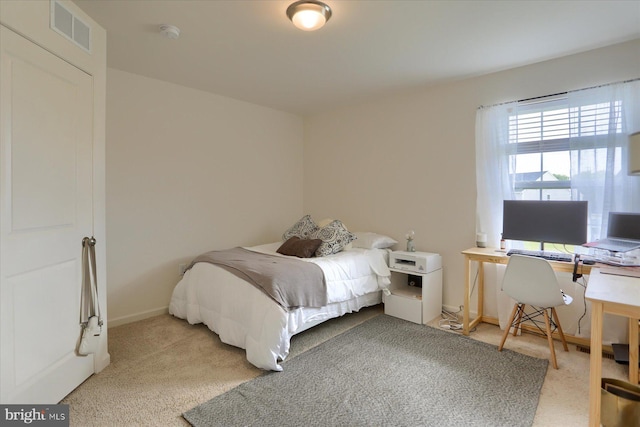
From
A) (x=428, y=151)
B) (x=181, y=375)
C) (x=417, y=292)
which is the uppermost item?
(x=428, y=151)

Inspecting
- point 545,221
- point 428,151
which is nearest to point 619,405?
point 545,221

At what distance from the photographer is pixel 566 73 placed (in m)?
2.79

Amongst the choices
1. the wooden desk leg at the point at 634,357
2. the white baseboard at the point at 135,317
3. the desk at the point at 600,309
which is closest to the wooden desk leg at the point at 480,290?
the wooden desk leg at the point at 634,357

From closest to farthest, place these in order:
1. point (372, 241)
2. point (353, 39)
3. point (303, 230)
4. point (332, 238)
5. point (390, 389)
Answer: point (390, 389) → point (353, 39) → point (332, 238) → point (372, 241) → point (303, 230)

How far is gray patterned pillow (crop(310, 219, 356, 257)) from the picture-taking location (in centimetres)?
339

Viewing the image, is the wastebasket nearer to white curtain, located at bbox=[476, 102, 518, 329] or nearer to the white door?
white curtain, located at bbox=[476, 102, 518, 329]

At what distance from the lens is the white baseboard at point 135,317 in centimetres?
309

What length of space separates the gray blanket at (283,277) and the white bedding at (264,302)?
54 mm

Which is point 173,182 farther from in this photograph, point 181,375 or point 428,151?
point 428,151

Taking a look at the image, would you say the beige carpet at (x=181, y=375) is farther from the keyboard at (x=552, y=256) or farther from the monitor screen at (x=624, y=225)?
the monitor screen at (x=624, y=225)

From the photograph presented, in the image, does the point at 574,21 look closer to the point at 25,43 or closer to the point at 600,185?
the point at 600,185

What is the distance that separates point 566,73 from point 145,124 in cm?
397

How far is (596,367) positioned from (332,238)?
2.33 meters

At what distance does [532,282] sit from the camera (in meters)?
2.39
